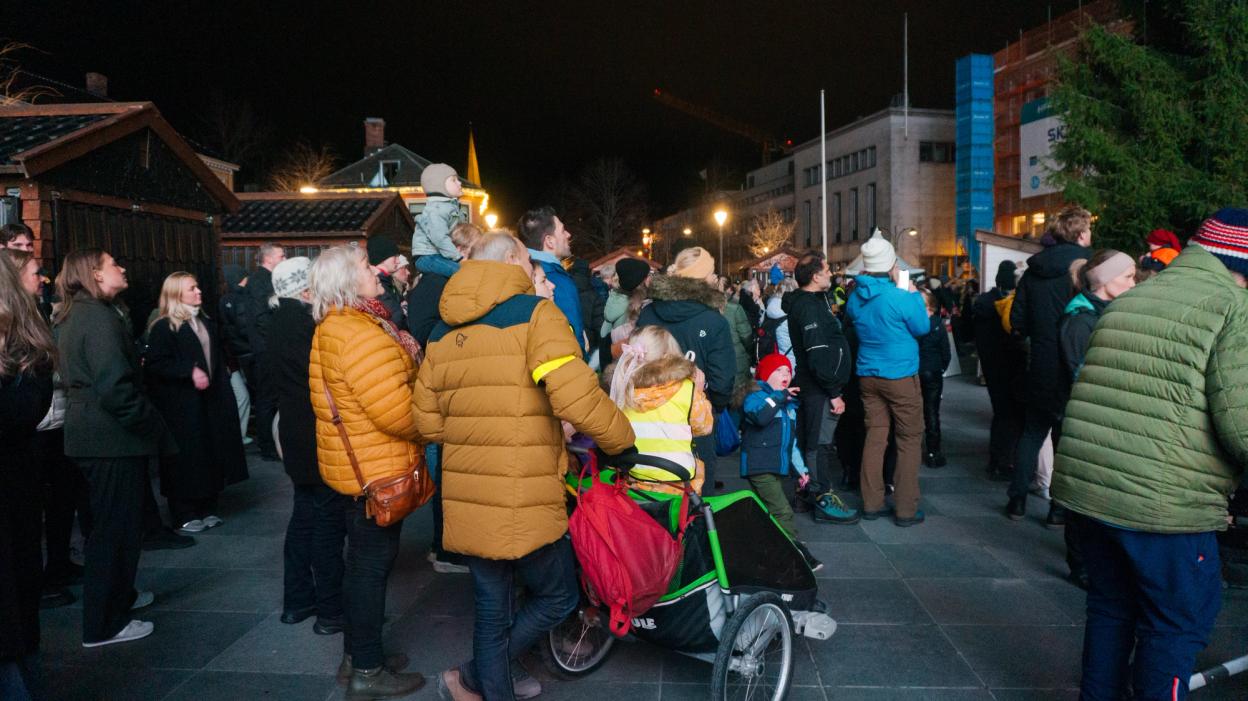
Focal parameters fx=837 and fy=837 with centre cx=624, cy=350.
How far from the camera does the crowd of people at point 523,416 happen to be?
2.87 metres

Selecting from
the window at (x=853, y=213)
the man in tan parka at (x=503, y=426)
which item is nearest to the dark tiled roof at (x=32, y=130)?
the man in tan parka at (x=503, y=426)

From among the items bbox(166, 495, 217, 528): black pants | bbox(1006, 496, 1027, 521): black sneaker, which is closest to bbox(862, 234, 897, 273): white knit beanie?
bbox(1006, 496, 1027, 521): black sneaker

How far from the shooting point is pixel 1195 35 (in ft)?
57.4

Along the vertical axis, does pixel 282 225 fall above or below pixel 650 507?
above

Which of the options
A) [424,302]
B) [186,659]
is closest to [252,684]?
[186,659]

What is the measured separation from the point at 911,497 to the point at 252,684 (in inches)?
186

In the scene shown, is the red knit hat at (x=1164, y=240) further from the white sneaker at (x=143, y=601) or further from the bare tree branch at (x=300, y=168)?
the bare tree branch at (x=300, y=168)

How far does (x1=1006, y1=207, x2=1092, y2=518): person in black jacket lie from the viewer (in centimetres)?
642

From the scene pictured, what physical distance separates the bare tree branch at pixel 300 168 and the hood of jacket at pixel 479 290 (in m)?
49.2

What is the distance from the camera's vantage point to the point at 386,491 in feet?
11.8

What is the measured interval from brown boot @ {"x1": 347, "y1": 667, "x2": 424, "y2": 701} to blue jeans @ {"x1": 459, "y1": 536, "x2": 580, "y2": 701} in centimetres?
56

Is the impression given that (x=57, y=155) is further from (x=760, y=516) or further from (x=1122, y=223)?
(x=1122, y=223)

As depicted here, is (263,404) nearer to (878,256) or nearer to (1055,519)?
(878,256)

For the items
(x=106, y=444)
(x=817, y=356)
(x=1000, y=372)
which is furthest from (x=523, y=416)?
(x=1000, y=372)
